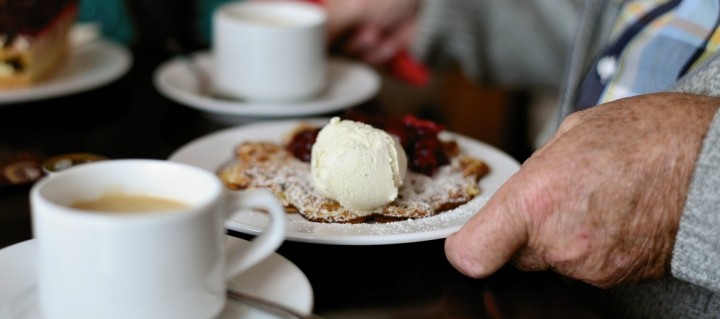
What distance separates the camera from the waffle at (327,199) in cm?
83

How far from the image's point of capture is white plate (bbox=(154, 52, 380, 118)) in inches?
48.6

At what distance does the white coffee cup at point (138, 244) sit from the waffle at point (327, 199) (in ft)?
0.61

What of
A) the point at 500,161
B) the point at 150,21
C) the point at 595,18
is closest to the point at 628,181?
A: the point at 500,161

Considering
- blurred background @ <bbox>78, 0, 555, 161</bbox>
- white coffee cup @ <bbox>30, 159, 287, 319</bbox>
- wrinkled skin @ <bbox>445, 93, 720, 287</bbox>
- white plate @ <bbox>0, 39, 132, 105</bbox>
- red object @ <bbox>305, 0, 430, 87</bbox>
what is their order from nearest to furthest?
white coffee cup @ <bbox>30, 159, 287, 319</bbox>, wrinkled skin @ <bbox>445, 93, 720, 287</bbox>, white plate @ <bbox>0, 39, 132, 105</bbox>, blurred background @ <bbox>78, 0, 555, 161</bbox>, red object @ <bbox>305, 0, 430, 87</bbox>

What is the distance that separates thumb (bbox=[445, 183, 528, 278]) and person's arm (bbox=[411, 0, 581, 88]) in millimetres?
882

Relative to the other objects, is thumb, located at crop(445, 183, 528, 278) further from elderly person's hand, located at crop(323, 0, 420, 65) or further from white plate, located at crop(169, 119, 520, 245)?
elderly person's hand, located at crop(323, 0, 420, 65)

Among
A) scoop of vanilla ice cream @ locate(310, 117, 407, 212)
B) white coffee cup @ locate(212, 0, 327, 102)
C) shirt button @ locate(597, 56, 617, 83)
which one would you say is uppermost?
shirt button @ locate(597, 56, 617, 83)

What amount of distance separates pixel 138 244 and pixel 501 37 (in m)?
Result: 1.11

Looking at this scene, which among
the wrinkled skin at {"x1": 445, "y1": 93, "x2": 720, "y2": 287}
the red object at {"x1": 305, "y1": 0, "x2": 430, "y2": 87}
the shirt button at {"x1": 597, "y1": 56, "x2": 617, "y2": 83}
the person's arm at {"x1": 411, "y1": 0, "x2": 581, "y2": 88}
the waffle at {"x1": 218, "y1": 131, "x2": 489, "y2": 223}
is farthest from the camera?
the red object at {"x1": 305, "y1": 0, "x2": 430, "y2": 87}

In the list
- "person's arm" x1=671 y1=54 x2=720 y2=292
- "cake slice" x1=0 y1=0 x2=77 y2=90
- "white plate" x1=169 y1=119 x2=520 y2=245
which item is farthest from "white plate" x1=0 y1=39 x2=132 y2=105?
"person's arm" x1=671 y1=54 x2=720 y2=292

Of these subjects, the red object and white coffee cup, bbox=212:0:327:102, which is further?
the red object

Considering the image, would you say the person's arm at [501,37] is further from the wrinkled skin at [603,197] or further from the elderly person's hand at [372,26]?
the wrinkled skin at [603,197]

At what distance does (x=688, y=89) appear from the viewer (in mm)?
774

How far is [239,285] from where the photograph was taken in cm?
68
